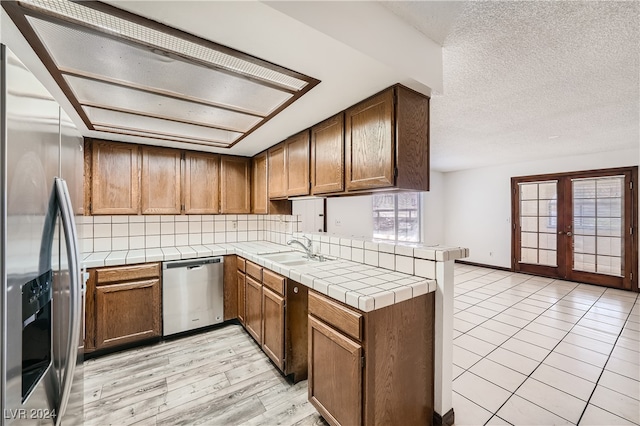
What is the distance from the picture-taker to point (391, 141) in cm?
167

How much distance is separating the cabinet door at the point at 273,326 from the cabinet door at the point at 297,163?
1.00 metres

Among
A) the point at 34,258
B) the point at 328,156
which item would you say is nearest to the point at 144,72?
the point at 34,258

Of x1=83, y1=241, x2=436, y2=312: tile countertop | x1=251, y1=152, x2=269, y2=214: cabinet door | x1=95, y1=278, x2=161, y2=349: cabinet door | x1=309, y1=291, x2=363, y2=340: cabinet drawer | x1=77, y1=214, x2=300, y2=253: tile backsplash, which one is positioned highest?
x1=251, y1=152, x2=269, y2=214: cabinet door

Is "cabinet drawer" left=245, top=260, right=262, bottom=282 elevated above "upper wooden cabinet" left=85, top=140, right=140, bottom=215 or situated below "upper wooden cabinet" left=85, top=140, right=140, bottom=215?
below

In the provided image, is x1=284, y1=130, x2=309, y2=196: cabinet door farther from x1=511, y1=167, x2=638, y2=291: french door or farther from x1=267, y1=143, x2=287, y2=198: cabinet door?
x1=511, y1=167, x2=638, y2=291: french door

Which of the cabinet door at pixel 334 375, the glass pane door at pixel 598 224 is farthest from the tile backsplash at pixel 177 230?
the glass pane door at pixel 598 224

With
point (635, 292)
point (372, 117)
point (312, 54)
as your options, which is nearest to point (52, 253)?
point (312, 54)

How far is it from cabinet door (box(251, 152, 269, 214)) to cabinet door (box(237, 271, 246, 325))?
0.84 metres

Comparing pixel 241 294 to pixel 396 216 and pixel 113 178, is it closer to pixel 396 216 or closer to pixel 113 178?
pixel 113 178

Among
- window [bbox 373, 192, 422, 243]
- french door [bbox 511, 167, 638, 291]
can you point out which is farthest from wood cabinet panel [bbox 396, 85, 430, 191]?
french door [bbox 511, 167, 638, 291]

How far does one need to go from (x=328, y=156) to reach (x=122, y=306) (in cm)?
240

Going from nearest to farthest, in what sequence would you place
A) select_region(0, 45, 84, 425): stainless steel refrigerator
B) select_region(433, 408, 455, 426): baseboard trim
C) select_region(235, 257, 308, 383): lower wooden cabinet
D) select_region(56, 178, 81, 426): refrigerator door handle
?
1. select_region(0, 45, 84, 425): stainless steel refrigerator
2. select_region(56, 178, 81, 426): refrigerator door handle
3. select_region(433, 408, 455, 426): baseboard trim
4. select_region(235, 257, 308, 383): lower wooden cabinet

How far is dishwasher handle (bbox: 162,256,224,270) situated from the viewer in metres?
2.64

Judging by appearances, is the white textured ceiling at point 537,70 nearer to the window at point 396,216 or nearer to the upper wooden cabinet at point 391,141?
the upper wooden cabinet at point 391,141
